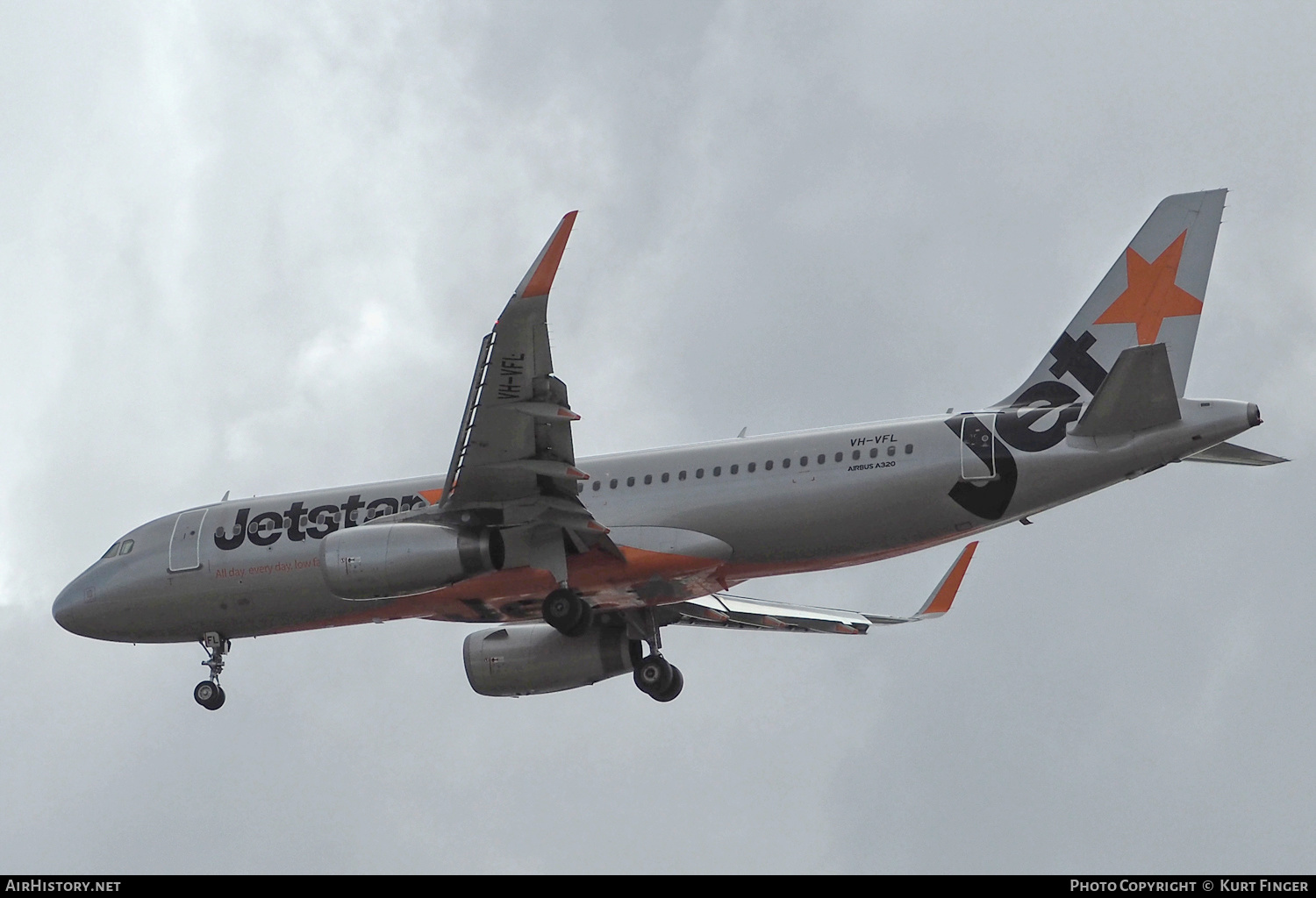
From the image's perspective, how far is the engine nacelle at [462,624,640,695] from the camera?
32906 mm

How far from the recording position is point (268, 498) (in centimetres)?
3234

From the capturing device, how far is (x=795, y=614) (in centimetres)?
3569

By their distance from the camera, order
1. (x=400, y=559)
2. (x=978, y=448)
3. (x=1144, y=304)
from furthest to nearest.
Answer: (x=1144, y=304), (x=978, y=448), (x=400, y=559)

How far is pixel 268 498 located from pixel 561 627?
22.4 ft

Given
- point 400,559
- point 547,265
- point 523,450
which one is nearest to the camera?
point 547,265

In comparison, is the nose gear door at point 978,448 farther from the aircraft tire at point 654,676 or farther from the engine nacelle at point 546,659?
the engine nacelle at point 546,659

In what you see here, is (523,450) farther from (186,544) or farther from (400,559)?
(186,544)

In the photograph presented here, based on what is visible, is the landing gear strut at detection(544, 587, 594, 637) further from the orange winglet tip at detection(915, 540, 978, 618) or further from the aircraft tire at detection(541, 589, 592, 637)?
the orange winglet tip at detection(915, 540, 978, 618)

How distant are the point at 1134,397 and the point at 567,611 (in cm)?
973

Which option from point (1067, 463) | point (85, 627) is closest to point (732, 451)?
point (1067, 463)

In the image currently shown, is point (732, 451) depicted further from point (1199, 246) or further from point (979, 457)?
point (1199, 246)

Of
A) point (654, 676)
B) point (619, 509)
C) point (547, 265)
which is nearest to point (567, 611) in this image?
point (619, 509)

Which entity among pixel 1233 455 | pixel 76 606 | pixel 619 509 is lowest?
pixel 1233 455
